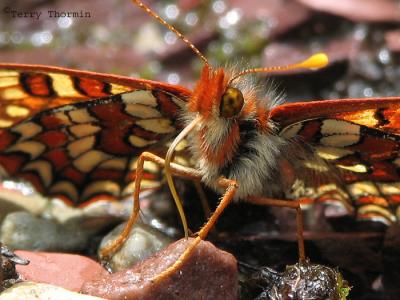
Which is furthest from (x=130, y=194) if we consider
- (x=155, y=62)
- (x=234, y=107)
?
(x=155, y=62)

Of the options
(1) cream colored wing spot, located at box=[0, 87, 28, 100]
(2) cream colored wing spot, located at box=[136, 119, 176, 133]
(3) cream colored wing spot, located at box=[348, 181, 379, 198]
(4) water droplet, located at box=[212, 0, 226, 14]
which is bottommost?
(3) cream colored wing spot, located at box=[348, 181, 379, 198]

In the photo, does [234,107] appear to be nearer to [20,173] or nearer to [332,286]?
[332,286]

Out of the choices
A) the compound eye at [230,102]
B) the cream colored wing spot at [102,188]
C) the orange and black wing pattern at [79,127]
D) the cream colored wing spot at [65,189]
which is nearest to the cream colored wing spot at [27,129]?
the orange and black wing pattern at [79,127]

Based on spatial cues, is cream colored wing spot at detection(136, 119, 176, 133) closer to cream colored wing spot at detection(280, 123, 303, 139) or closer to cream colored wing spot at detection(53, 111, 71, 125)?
cream colored wing spot at detection(53, 111, 71, 125)

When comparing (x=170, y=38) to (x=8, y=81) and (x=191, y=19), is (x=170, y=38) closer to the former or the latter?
(x=191, y=19)

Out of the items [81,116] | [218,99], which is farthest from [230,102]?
[81,116]

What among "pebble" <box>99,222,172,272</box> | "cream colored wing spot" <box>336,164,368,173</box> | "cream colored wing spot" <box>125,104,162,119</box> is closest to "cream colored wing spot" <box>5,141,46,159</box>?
"cream colored wing spot" <box>125,104,162,119</box>

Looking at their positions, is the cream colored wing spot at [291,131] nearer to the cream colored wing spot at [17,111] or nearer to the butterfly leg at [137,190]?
the butterfly leg at [137,190]
